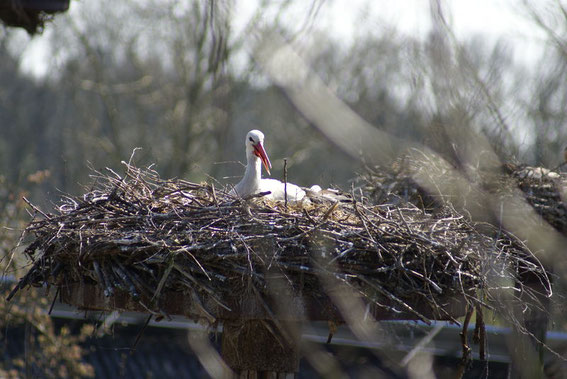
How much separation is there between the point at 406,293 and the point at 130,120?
48.1 ft

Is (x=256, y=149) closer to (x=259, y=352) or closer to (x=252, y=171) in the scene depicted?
(x=252, y=171)

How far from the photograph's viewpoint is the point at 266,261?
116 inches

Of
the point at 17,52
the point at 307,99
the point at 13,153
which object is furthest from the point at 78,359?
the point at 13,153

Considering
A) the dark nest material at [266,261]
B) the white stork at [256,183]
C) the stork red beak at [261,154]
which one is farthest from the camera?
the stork red beak at [261,154]

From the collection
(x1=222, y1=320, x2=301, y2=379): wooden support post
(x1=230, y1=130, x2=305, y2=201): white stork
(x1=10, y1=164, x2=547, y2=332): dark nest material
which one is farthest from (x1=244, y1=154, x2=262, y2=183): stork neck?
(x1=222, y1=320, x2=301, y2=379): wooden support post

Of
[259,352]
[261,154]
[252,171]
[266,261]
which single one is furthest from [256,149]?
[266,261]

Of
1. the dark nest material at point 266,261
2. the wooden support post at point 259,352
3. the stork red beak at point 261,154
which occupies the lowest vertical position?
the wooden support post at point 259,352

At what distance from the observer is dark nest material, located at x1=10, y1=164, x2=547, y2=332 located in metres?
3.02

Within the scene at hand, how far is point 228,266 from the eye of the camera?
3.08 meters

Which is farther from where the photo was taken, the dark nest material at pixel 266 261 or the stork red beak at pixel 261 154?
the stork red beak at pixel 261 154

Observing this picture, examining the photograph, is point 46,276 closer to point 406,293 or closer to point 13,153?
point 406,293

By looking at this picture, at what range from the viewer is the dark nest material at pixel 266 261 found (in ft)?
9.90

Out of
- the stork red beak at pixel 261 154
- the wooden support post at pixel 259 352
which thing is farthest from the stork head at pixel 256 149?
the wooden support post at pixel 259 352

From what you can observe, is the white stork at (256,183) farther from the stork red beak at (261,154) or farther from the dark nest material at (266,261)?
the dark nest material at (266,261)
